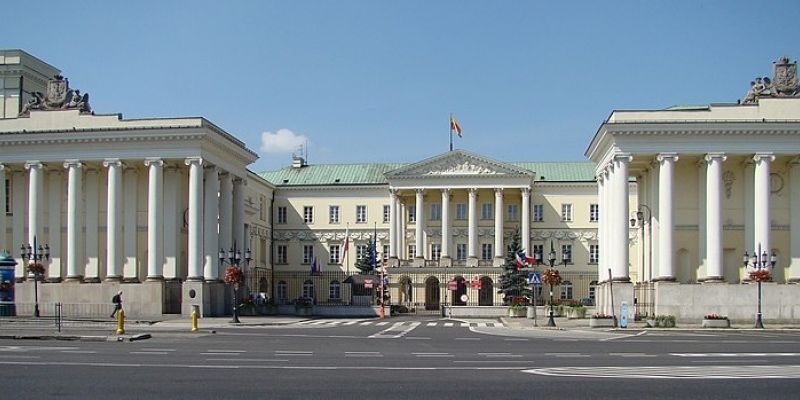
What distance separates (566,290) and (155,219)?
1972 inches

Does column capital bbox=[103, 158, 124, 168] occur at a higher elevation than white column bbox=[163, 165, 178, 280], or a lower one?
higher

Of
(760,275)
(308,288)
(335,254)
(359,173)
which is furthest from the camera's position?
(359,173)

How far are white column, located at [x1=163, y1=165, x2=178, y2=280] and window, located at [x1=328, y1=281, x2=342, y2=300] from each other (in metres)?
36.1

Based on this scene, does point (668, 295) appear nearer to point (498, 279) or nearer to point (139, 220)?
point (139, 220)

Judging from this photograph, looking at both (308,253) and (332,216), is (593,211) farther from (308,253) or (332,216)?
(308,253)

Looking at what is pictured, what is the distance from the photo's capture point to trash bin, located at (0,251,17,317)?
169 feet

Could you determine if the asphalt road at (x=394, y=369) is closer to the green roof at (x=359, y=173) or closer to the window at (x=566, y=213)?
the window at (x=566, y=213)

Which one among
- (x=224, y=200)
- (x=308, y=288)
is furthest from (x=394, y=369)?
(x=308, y=288)

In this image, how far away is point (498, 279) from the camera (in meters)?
98.4

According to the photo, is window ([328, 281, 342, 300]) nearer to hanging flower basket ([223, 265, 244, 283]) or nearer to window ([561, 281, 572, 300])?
window ([561, 281, 572, 300])

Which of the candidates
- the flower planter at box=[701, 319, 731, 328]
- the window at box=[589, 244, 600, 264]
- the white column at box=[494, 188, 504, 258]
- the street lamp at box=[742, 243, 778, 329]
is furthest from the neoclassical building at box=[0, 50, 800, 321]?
the white column at box=[494, 188, 504, 258]

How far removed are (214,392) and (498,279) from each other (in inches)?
3226

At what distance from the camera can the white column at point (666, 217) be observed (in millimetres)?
57656

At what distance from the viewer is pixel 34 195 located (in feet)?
217
